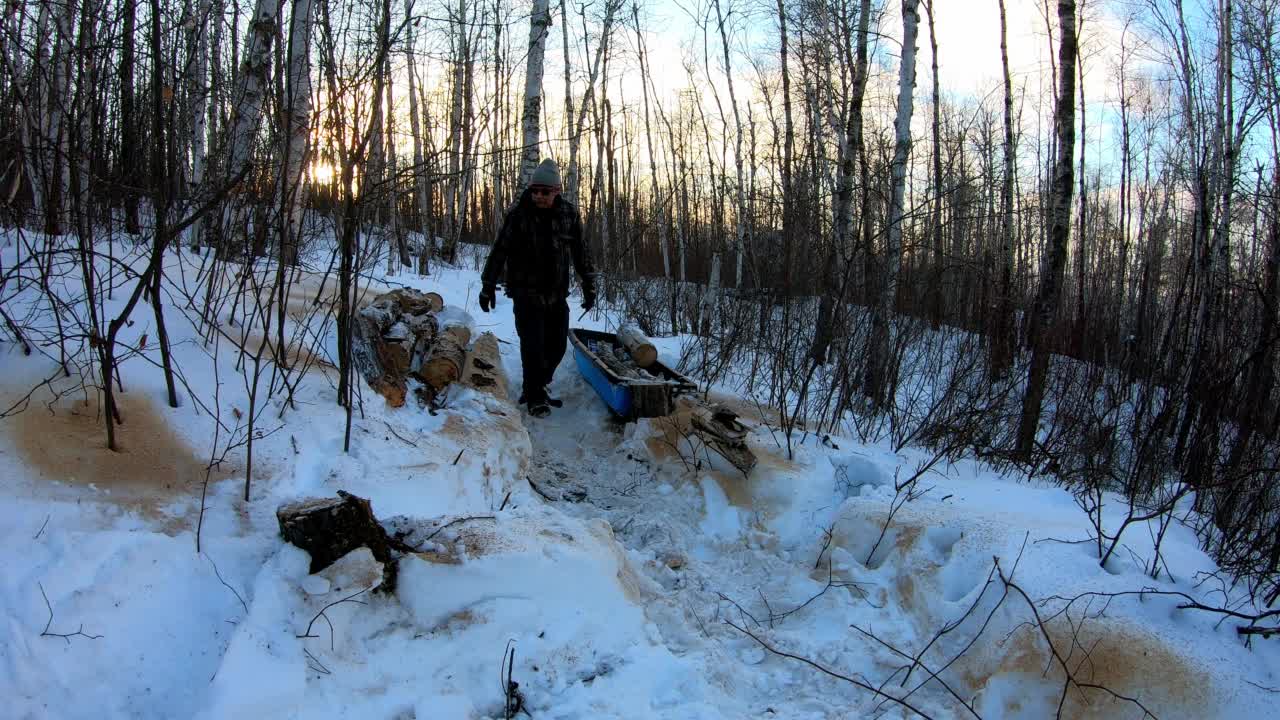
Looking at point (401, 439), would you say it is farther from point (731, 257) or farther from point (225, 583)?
point (731, 257)

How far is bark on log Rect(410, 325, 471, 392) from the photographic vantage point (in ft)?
15.1

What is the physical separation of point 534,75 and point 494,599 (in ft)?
26.6

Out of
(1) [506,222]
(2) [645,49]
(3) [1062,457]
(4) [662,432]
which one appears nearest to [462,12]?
(2) [645,49]

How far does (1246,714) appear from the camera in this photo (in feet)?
6.27

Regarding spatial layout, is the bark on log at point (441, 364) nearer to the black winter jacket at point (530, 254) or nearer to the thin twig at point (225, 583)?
the black winter jacket at point (530, 254)

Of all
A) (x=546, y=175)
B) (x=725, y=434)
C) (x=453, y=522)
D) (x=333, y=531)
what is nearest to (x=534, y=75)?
(x=546, y=175)

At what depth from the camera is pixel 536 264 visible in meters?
4.97

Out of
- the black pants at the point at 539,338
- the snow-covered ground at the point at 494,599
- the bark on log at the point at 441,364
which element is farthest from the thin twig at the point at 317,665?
the black pants at the point at 539,338

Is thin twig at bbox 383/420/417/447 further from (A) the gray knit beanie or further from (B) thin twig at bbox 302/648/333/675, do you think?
(A) the gray knit beanie

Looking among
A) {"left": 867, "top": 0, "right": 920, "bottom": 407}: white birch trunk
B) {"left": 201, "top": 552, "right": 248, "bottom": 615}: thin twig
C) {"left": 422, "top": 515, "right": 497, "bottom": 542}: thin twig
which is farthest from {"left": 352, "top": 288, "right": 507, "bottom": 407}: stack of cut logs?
{"left": 867, "top": 0, "right": 920, "bottom": 407}: white birch trunk

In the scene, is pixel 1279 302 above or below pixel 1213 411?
above

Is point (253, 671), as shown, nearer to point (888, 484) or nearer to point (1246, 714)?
point (1246, 714)

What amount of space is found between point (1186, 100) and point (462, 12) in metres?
15.8

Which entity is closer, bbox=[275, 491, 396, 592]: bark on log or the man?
bbox=[275, 491, 396, 592]: bark on log
